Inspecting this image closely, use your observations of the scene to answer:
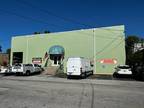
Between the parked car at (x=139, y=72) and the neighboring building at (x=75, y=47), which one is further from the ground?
the neighboring building at (x=75, y=47)

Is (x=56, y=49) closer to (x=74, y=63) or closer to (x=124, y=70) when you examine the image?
(x=74, y=63)

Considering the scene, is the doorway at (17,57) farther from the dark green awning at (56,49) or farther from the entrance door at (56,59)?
the dark green awning at (56,49)

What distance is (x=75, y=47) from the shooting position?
34469mm

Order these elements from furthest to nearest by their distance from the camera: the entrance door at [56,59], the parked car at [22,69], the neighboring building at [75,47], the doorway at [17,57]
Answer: the doorway at [17,57], the entrance door at [56,59], the neighboring building at [75,47], the parked car at [22,69]

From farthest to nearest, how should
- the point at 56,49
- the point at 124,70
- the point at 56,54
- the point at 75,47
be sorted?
the point at 56,54
the point at 56,49
the point at 75,47
the point at 124,70

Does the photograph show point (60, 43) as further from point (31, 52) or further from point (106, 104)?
point (106, 104)

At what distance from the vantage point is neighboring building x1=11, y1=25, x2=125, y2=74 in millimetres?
31828

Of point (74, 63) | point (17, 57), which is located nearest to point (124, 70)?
point (74, 63)

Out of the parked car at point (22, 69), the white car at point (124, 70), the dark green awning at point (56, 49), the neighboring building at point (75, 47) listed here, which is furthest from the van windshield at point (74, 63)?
the dark green awning at point (56, 49)

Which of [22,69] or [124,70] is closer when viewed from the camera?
[124,70]

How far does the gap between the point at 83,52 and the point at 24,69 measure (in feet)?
30.9

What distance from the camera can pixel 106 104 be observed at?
959cm

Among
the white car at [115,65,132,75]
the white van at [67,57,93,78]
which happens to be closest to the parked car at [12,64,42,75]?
the white van at [67,57,93,78]

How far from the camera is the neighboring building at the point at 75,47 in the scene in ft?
104
